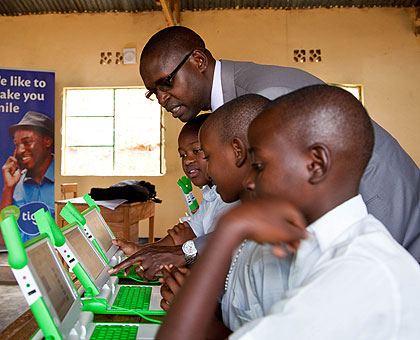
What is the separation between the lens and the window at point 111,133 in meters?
6.09

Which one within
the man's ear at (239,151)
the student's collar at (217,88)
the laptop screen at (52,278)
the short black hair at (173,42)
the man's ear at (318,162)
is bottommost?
the laptop screen at (52,278)

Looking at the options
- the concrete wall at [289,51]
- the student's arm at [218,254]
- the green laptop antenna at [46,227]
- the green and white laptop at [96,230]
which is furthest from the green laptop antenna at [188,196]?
→ the concrete wall at [289,51]

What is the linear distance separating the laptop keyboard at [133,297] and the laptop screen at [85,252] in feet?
0.31

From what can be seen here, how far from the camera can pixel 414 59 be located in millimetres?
6172

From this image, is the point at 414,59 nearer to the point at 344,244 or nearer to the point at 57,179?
the point at 57,179

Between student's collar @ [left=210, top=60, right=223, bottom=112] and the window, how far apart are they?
Answer: 4603 mm

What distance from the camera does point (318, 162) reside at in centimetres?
70

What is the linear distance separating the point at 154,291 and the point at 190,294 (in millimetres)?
659

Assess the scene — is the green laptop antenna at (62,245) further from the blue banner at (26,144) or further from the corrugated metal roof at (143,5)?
the corrugated metal roof at (143,5)

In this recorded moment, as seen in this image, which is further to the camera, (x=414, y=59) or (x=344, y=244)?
(x=414, y=59)

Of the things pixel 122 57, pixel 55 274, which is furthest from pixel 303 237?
pixel 122 57

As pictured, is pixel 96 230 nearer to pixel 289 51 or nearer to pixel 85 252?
Result: pixel 85 252

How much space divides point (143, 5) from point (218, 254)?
612 cm

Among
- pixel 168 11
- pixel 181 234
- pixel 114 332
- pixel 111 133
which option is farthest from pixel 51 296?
pixel 111 133
